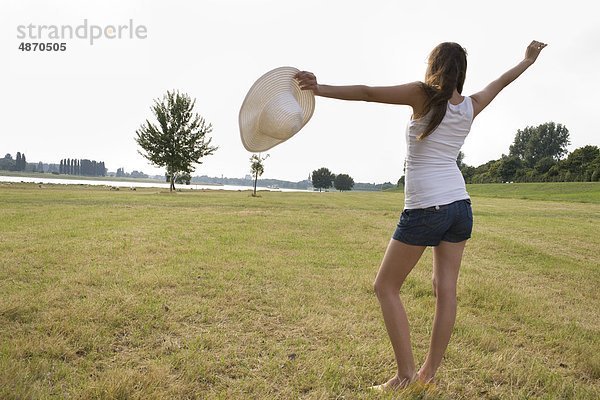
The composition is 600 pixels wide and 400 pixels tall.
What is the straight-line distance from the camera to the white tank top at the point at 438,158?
8.25 ft

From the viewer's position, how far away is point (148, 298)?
4680mm

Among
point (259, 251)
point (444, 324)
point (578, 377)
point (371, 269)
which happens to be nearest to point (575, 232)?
point (371, 269)

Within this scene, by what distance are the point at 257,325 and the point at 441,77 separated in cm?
291

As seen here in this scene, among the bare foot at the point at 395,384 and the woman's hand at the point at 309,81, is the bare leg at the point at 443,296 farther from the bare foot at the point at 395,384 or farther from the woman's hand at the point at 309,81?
the woman's hand at the point at 309,81

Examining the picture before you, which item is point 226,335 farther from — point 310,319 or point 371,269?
point 371,269

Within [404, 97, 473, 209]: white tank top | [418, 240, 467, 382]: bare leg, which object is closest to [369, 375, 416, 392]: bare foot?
[418, 240, 467, 382]: bare leg

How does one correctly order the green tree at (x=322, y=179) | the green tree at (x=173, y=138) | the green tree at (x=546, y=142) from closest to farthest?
the green tree at (x=173, y=138) < the green tree at (x=546, y=142) < the green tree at (x=322, y=179)

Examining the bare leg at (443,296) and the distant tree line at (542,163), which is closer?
the bare leg at (443,296)

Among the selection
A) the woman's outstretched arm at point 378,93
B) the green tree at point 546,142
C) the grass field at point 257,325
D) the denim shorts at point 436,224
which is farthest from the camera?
the green tree at point 546,142

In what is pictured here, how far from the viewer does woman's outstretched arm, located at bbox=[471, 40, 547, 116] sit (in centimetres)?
277

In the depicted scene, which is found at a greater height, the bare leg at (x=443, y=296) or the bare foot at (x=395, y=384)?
the bare leg at (x=443, y=296)

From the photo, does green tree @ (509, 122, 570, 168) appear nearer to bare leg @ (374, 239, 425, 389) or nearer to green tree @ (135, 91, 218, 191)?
green tree @ (135, 91, 218, 191)

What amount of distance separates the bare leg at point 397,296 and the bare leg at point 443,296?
14cm

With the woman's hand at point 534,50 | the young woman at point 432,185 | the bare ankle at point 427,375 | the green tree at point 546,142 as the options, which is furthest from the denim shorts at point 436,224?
the green tree at point 546,142
